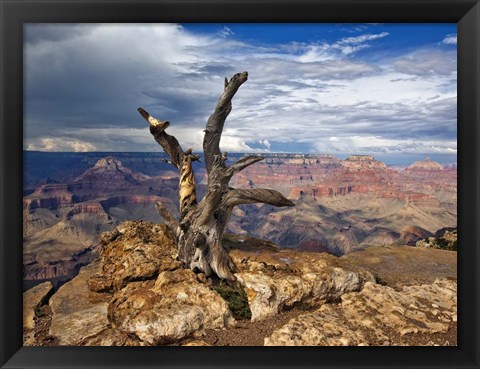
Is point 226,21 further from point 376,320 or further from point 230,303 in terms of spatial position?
point 376,320

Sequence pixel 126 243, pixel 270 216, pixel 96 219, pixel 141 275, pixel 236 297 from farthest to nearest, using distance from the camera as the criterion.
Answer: pixel 270 216, pixel 96 219, pixel 126 243, pixel 141 275, pixel 236 297

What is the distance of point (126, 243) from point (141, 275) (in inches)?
44.4

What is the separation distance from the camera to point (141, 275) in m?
7.13

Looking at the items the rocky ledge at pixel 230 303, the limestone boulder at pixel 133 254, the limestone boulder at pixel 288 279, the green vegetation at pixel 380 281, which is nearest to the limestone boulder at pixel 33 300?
the rocky ledge at pixel 230 303

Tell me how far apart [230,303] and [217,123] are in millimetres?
3317

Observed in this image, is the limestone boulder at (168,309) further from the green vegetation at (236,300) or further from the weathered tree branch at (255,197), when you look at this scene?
the weathered tree branch at (255,197)

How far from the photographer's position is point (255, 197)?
716 cm

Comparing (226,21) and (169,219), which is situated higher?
(226,21)

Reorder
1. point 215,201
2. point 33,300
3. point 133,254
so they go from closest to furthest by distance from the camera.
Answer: point 215,201
point 33,300
point 133,254

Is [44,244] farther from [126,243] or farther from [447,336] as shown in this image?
[447,336]

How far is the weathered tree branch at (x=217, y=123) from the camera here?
694cm

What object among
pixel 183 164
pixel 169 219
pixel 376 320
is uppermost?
pixel 183 164

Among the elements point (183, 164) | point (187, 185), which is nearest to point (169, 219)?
point (187, 185)

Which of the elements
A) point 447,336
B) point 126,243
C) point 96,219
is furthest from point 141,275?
point 96,219
